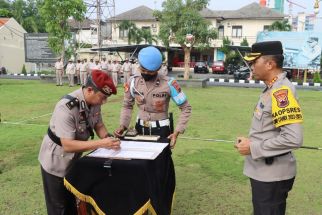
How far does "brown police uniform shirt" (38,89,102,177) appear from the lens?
240cm

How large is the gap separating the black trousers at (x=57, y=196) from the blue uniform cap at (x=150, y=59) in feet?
4.07

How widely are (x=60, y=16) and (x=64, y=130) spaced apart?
18.2 meters

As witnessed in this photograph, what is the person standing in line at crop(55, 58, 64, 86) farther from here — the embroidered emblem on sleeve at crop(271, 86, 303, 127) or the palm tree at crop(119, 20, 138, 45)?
the palm tree at crop(119, 20, 138, 45)

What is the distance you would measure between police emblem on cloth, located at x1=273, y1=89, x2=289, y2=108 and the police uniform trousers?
0.93 meters

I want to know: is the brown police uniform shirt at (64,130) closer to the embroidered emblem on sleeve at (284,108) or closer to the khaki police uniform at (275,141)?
the khaki police uniform at (275,141)

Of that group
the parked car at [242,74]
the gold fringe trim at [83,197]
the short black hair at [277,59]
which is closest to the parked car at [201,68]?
the parked car at [242,74]

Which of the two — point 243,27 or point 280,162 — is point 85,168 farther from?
point 243,27

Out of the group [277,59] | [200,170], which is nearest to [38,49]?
[200,170]

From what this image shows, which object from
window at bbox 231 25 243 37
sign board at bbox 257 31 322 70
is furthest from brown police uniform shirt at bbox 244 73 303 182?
window at bbox 231 25 243 37

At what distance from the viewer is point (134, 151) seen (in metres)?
2.53

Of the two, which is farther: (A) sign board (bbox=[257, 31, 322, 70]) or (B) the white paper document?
(A) sign board (bbox=[257, 31, 322, 70])

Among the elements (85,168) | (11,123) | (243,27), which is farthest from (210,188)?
(243,27)

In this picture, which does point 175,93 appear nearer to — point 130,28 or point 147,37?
point 147,37

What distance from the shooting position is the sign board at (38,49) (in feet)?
79.2
